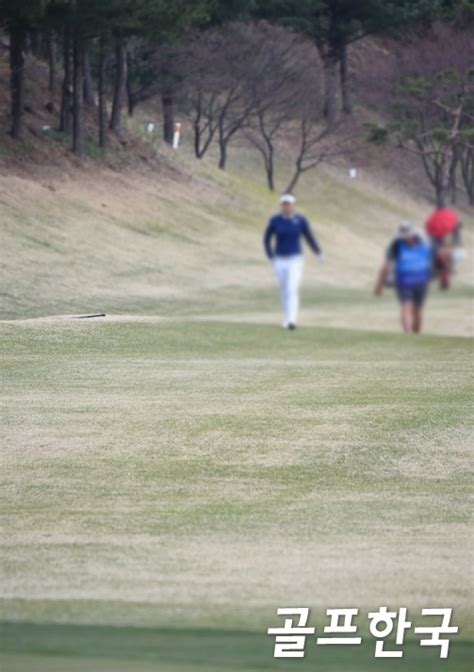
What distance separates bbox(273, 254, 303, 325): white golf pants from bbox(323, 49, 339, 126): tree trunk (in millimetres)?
6728

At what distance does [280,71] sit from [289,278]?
13467 mm

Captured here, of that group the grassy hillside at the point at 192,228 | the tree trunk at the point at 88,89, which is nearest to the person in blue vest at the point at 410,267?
the grassy hillside at the point at 192,228

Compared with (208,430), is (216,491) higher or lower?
lower

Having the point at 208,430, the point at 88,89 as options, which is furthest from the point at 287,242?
the point at 208,430

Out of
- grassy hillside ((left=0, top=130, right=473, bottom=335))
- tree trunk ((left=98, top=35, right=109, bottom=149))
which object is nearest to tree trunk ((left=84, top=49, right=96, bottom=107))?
tree trunk ((left=98, top=35, right=109, bottom=149))

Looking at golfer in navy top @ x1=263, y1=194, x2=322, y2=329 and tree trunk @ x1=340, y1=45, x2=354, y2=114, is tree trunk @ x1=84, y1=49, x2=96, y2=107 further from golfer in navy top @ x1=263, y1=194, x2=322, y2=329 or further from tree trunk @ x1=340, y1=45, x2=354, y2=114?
golfer in navy top @ x1=263, y1=194, x2=322, y2=329

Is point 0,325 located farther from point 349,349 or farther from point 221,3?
point 221,3

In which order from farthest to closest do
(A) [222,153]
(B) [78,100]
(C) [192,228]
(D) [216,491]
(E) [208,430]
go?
(E) [208,430]
(D) [216,491]
(A) [222,153]
(C) [192,228]
(B) [78,100]

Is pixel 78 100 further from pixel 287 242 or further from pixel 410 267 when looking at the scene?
pixel 410 267

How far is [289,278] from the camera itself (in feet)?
30.0

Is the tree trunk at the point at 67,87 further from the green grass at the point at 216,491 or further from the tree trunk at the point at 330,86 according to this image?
the green grass at the point at 216,491

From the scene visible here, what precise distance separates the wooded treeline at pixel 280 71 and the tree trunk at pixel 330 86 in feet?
0.06

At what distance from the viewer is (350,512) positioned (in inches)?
2142

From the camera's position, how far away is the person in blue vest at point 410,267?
322 inches
